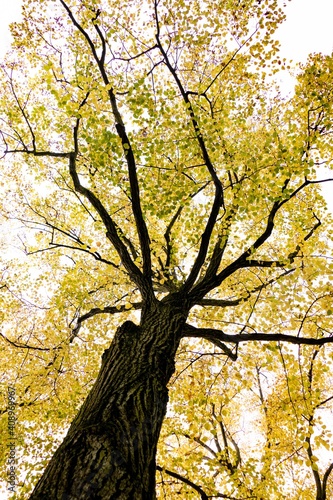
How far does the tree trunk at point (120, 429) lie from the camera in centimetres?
246

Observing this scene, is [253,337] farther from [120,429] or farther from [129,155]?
[129,155]

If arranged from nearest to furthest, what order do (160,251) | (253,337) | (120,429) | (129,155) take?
(120,429) → (129,155) → (253,337) → (160,251)

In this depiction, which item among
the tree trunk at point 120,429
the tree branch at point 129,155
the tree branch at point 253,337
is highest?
the tree branch at point 129,155

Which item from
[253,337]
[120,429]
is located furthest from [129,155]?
[120,429]

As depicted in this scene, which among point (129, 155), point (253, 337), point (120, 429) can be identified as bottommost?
point (120, 429)

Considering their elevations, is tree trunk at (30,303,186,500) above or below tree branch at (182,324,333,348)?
below

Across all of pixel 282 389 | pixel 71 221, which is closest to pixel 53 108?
pixel 71 221

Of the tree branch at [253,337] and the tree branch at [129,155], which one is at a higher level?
the tree branch at [129,155]

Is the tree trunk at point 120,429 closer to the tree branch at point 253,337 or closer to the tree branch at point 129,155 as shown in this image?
the tree branch at point 253,337

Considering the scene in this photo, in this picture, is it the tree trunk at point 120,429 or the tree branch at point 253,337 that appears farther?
the tree branch at point 253,337

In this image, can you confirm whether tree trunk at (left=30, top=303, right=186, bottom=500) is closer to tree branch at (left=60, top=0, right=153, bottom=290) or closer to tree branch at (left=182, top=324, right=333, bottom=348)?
tree branch at (left=182, top=324, right=333, bottom=348)

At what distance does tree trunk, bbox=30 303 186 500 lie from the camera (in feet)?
8.05

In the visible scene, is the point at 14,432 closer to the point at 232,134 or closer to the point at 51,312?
the point at 51,312

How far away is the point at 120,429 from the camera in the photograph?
3062mm
